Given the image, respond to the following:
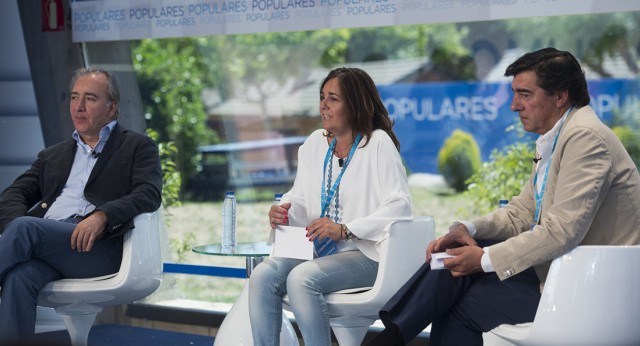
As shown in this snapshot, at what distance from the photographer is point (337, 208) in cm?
355

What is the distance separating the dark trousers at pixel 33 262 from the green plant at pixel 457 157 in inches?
127

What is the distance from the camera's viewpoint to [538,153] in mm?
3088

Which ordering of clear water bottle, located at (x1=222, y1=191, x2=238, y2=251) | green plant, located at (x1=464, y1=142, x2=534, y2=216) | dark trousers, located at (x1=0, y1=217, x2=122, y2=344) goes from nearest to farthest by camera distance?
dark trousers, located at (x1=0, y1=217, x2=122, y2=344) < clear water bottle, located at (x1=222, y1=191, x2=238, y2=251) < green plant, located at (x1=464, y1=142, x2=534, y2=216)

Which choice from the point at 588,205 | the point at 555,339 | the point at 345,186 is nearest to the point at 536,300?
the point at 555,339

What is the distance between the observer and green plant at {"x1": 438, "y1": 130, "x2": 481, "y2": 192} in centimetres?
660

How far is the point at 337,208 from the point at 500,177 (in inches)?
112

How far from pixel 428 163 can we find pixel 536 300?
12.3ft

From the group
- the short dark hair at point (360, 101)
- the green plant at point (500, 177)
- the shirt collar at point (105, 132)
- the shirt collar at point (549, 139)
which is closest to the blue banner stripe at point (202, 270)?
the shirt collar at point (105, 132)

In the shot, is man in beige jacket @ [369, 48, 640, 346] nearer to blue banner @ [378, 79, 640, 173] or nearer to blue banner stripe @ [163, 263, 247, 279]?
blue banner stripe @ [163, 263, 247, 279]

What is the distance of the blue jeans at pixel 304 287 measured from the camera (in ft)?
10.9

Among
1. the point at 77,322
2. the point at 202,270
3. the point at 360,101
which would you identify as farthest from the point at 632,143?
the point at 77,322

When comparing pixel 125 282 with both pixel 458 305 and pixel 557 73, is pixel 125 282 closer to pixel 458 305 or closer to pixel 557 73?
pixel 458 305

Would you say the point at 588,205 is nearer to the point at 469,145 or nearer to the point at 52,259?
the point at 52,259

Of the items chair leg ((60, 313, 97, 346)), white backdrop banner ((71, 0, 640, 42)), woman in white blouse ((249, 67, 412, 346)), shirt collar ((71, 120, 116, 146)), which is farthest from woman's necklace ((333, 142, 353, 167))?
chair leg ((60, 313, 97, 346))
